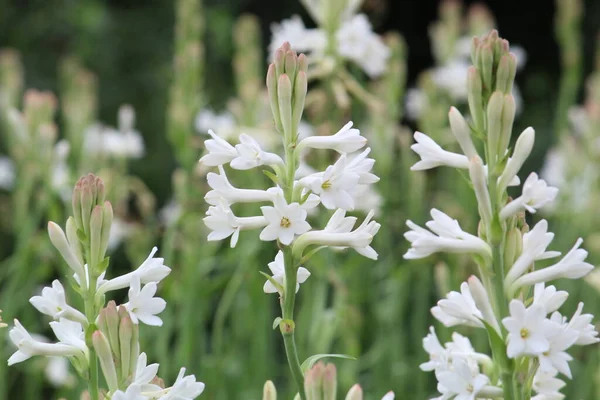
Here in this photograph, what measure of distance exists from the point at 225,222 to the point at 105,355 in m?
0.21

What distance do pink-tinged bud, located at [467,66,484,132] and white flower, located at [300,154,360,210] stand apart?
0.17 m

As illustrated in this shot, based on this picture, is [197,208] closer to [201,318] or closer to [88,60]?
[201,318]

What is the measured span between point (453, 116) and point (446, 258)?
209 centimetres

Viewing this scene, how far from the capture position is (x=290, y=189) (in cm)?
104

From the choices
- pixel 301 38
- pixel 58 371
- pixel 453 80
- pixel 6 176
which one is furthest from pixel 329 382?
pixel 6 176

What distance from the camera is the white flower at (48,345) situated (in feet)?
3.33

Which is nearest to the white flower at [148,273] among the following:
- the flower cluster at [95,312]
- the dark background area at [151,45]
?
the flower cluster at [95,312]

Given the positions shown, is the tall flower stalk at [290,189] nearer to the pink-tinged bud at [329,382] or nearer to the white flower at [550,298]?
the pink-tinged bud at [329,382]

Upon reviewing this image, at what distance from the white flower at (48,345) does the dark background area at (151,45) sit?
12.1ft

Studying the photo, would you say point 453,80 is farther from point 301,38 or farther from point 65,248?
point 65,248

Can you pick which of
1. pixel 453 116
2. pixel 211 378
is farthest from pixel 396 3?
pixel 453 116

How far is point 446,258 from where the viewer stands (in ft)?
10.2

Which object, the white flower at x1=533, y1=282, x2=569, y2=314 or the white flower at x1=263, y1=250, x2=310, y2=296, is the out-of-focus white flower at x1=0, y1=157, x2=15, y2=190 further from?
the white flower at x1=533, y1=282, x2=569, y2=314

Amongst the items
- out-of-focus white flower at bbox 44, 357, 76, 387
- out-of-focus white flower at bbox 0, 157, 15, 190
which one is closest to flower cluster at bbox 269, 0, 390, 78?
out-of-focus white flower at bbox 44, 357, 76, 387
